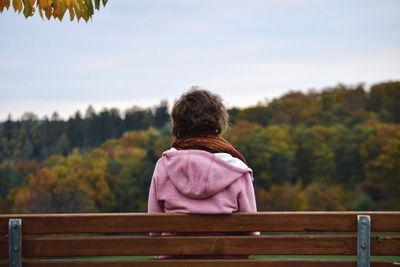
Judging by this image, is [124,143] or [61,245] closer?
[61,245]

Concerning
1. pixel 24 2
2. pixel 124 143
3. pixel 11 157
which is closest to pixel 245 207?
pixel 24 2

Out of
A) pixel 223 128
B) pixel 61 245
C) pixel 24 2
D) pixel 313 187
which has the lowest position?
pixel 313 187

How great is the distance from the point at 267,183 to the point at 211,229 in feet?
288

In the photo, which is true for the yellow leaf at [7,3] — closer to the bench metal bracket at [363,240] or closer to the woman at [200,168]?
the woman at [200,168]

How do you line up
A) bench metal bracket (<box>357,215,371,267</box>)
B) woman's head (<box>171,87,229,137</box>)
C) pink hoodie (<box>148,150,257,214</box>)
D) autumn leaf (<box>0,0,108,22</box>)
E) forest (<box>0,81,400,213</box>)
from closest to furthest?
bench metal bracket (<box>357,215,371,267</box>) → pink hoodie (<box>148,150,257,214</box>) → woman's head (<box>171,87,229,137</box>) → autumn leaf (<box>0,0,108,22</box>) → forest (<box>0,81,400,213</box>)

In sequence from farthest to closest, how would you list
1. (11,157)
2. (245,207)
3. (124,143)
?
(124,143), (11,157), (245,207)

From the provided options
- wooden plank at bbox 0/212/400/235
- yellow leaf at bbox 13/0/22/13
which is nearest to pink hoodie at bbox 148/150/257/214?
wooden plank at bbox 0/212/400/235

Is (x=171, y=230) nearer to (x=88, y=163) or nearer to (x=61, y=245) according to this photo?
(x=61, y=245)

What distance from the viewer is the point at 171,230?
445 cm

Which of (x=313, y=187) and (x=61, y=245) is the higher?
(x=61, y=245)

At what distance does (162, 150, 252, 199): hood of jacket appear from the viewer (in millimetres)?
4633

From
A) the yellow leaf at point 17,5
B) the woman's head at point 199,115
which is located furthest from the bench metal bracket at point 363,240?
the yellow leaf at point 17,5

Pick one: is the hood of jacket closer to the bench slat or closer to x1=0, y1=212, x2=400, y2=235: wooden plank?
x1=0, y1=212, x2=400, y2=235: wooden plank

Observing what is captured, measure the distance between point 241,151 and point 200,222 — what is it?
84263mm
